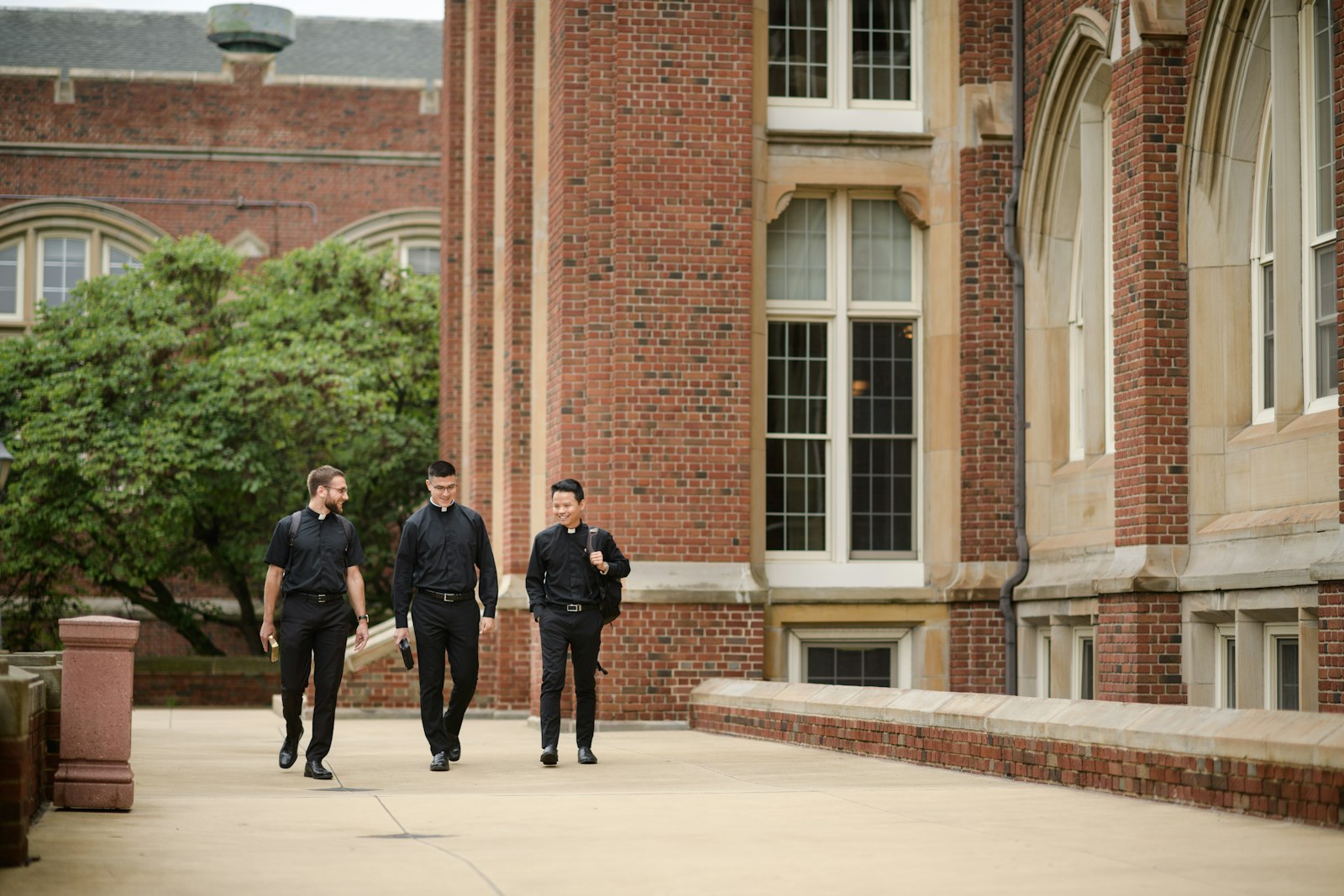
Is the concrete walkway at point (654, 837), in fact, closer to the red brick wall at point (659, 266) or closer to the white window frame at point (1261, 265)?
the white window frame at point (1261, 265)

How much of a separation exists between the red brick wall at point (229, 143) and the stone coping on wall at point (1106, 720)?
80.3 ft

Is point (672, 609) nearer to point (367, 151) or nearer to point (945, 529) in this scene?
point (945, 529)

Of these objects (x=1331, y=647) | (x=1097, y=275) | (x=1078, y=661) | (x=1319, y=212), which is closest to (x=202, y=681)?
(x=1078, y=661)

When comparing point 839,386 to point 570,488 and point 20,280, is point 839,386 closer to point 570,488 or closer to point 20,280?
point 570,488

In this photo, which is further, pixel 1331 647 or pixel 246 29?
pixel 246 29

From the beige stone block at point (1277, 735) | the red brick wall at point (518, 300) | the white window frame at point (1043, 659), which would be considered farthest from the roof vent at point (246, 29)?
the beige stone block at point (1277, 735)

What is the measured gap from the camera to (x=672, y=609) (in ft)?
54.1

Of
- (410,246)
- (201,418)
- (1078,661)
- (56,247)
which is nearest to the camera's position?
(1078,661)

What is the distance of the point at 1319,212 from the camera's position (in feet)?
42.8

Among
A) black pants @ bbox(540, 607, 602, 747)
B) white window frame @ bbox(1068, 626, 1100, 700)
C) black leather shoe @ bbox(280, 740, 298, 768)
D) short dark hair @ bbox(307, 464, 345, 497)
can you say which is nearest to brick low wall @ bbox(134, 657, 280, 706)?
white window frame @ bbox(1068, 626, 1100, 700)

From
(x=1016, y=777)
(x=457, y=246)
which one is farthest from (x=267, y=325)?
(x=1016, y=777)

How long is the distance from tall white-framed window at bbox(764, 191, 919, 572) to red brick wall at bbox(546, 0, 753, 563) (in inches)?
30.2

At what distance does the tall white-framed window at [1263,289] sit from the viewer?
1390 cm

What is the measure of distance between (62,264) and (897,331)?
2339 cm
